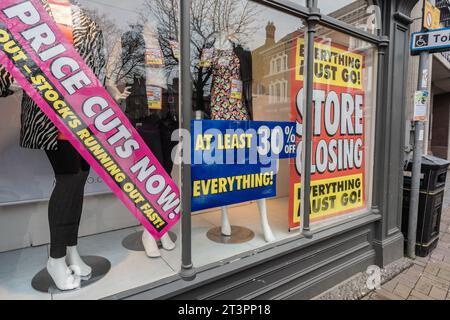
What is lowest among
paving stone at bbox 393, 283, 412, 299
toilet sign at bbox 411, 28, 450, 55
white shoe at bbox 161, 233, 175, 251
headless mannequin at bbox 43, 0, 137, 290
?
paving stone at bbox 393, 283, 412, 299

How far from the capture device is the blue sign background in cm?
177

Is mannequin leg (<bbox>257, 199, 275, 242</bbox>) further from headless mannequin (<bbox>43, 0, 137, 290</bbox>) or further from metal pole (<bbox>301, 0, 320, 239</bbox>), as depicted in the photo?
headless mannequin (<bbox>43, 0, 137, 290</bbox>)

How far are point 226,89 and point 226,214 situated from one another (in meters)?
1.07

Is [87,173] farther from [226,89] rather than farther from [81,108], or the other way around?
[226,89]

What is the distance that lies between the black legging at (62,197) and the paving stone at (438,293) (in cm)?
269

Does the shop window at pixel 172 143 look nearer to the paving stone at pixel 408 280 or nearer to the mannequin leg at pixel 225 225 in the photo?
the mannequin leg at pixel 225 225

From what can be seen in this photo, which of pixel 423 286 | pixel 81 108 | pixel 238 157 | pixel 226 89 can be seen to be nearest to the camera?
pixel 81 108

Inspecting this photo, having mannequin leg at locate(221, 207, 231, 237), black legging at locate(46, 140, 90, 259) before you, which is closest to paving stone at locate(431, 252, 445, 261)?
mannequin leg at locate(221, 207, 231, 237)

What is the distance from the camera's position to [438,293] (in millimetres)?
2326

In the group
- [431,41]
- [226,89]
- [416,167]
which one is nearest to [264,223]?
[226,89]

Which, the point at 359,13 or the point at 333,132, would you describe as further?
the point at 359,13

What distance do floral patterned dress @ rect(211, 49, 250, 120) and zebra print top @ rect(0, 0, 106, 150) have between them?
88cm

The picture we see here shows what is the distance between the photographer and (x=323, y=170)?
246 cm

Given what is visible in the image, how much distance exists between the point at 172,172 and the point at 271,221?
43.5 inches
